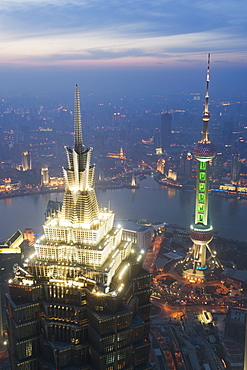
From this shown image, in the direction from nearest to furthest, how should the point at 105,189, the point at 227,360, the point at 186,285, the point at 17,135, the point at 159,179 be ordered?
the point at 227,360, the point at 186,285, the point at 105,189, the point at 159,179, the point at 17,135

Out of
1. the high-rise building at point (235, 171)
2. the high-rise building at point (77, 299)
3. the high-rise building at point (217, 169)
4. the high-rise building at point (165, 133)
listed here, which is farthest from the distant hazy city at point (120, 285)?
the high-rise building at point (165, 133)

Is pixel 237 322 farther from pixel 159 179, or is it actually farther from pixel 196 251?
pixel 159 179

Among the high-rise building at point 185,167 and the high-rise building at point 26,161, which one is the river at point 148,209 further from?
the high-rise building at point 26,161

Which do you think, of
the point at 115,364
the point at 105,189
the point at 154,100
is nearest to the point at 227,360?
the point at 115,364

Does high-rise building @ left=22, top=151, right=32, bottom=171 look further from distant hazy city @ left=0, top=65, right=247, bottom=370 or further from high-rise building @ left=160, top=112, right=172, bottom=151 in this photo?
high-rise building @ left=160, top=112, right=172, bottom=151

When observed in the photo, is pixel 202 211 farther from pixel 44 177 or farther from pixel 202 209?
pixel 44 177

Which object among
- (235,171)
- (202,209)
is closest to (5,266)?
(202,209)

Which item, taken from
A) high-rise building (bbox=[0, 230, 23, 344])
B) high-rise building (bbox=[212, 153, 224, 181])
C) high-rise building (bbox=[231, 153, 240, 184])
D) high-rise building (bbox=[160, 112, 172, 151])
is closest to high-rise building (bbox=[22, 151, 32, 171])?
high-rise building (bbox=[212, 153, 224, 181])
